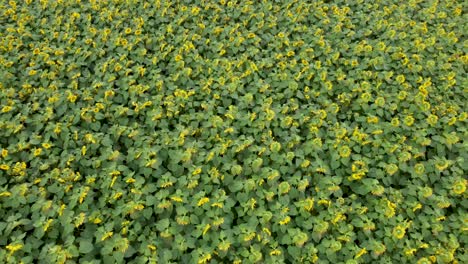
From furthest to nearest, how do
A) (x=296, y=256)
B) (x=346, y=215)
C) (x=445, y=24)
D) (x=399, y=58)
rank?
(x=445, y=24) → (x=399, y=58) → (x=346, y=215) → (x=296, y=256)

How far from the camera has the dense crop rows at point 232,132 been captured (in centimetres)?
261

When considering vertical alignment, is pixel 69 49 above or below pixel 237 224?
above

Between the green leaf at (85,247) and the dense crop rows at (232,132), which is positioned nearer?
the green leaf at (85,247)

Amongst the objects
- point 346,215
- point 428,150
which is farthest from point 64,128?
point 428,150

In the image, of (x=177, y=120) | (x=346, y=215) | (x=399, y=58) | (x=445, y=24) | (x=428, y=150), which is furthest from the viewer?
(x=445, y=24)

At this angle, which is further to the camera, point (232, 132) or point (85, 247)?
point (232, 132)

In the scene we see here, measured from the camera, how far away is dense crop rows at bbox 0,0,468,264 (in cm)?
261

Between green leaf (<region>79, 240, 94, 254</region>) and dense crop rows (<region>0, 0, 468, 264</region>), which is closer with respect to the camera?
green leaf (<region>79, 240, 94, 254</region>)

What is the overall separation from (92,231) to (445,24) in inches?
156

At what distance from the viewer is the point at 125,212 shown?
8.74ft

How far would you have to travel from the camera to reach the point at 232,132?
317 centimetres

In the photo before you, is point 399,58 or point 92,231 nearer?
point 92,231

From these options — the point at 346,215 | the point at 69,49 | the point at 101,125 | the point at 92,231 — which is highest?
the point at 69,49

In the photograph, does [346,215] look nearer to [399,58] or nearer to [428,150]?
[428,150]
